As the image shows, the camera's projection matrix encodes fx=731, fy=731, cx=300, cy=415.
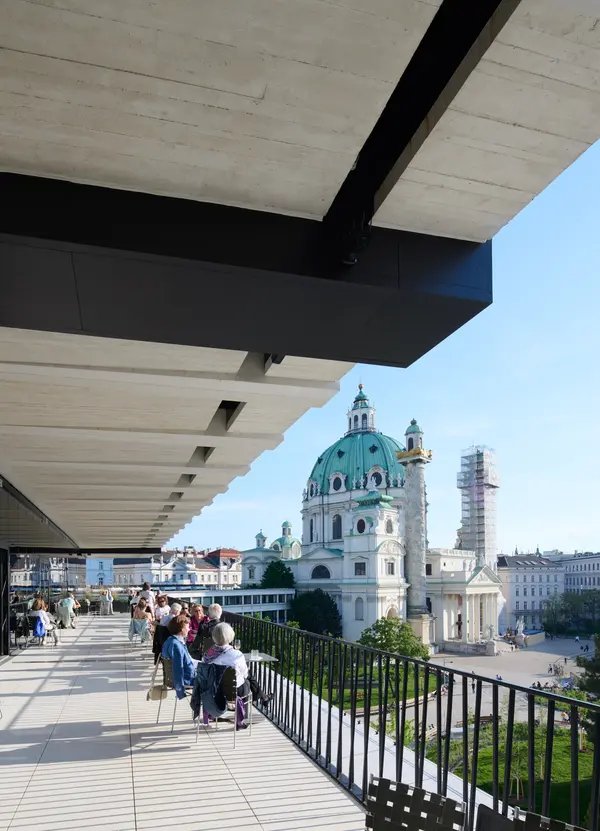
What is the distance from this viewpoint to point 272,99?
2361mm

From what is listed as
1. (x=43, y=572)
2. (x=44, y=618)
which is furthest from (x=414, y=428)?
(x=44, y=618)

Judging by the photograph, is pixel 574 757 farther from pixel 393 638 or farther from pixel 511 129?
pixel 393 638

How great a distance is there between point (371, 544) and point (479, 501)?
1339 inches

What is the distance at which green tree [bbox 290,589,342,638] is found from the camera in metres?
95.5

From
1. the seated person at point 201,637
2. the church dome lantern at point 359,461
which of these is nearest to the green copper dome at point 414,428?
the church dome lantern at point 359,461

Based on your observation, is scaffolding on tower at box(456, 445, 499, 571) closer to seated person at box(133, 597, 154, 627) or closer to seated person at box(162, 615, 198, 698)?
seated person at box(133, 597, 154, 627)

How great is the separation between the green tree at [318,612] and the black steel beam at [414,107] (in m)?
94.6

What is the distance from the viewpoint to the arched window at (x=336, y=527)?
11123 centimetres

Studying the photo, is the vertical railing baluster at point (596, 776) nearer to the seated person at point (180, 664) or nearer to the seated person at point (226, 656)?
the seated person at point (226, 656)

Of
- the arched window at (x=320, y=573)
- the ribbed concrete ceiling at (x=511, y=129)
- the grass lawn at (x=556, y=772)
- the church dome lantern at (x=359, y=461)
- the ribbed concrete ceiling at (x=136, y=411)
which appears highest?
the church dome lantern at (x=359, y=461)

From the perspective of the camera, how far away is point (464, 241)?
3.34 m

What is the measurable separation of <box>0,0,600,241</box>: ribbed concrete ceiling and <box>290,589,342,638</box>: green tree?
94.9m

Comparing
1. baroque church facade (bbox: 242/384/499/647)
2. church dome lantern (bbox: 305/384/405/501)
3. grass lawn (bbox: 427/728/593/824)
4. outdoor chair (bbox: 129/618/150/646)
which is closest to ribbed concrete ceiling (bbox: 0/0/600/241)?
outdoor chair (bbox: 129/618/150/646)

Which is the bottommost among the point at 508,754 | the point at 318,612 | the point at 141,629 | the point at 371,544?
the point at 318,612
